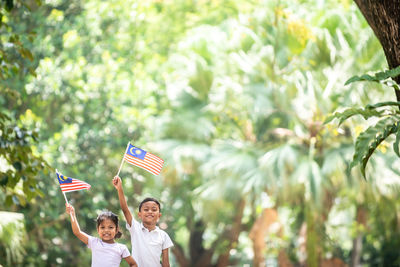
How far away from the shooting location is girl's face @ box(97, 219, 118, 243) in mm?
5000

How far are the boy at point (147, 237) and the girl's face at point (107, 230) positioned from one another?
7.8 inches

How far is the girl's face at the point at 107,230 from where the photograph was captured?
500cm

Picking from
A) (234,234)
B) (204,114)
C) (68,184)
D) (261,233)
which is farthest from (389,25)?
(234,234)

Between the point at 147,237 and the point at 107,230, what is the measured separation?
13.9 inches

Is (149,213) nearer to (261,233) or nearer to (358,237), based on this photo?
(261,233)

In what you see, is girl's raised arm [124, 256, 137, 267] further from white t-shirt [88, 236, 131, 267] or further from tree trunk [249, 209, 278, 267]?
tree trunk [249, 209, 278, 267]

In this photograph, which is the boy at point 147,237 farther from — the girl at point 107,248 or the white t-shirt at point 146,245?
the girl at point 107,248

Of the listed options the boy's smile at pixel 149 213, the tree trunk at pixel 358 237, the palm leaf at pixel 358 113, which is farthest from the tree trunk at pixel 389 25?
the tree trunk at pixel 358 237

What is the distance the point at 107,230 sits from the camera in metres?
5.01

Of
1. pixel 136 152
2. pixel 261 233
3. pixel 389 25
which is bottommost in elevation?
pixel 261 233

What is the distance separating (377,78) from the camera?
429 cm

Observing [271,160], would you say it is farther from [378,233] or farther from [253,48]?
[378,233]

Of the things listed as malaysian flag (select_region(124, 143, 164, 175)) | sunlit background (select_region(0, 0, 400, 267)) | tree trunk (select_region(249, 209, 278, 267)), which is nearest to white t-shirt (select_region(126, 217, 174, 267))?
malaysian flag (select_region(124, 143, 164, 175))

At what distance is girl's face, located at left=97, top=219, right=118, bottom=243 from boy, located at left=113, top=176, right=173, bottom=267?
0.65ft
